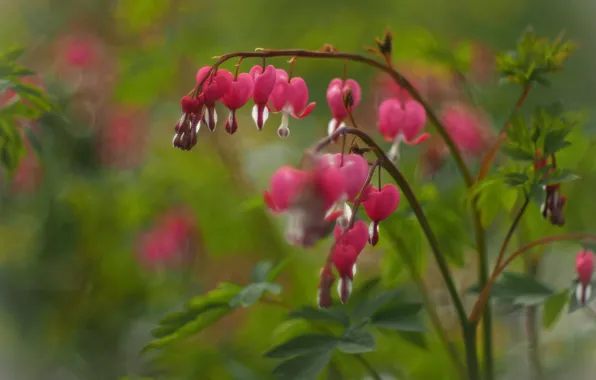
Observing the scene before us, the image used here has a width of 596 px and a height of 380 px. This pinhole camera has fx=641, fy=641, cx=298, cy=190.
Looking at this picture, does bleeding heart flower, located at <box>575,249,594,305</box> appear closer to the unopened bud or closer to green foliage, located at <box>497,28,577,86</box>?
green foliage, located at <box>497,28,577,86</box>

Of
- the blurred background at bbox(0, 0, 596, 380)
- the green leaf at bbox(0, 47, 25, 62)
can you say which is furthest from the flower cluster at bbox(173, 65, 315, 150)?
the blurred background at bbox(0, 0, 596, 380)

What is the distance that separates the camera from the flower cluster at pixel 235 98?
75 centimetres

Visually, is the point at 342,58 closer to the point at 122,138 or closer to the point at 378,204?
the point at 378,204

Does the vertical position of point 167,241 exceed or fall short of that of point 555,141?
it falls short

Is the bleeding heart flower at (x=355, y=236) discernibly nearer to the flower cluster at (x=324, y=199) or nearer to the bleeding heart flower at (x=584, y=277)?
the flower cluster at (x=324, y=199)

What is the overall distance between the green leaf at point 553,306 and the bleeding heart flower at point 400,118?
0.98 ft

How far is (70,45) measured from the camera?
84.4 inches

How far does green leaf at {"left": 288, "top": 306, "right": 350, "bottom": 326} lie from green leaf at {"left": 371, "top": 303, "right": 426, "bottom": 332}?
39 millimetres

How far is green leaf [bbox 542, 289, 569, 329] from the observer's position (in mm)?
897

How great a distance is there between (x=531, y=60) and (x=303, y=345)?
50cm

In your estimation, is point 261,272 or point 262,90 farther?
point 261,272

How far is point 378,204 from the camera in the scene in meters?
0.72

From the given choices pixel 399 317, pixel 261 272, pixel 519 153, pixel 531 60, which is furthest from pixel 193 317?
pixel 531 60

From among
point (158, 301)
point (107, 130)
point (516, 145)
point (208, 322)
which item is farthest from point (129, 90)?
point (516, 145)
